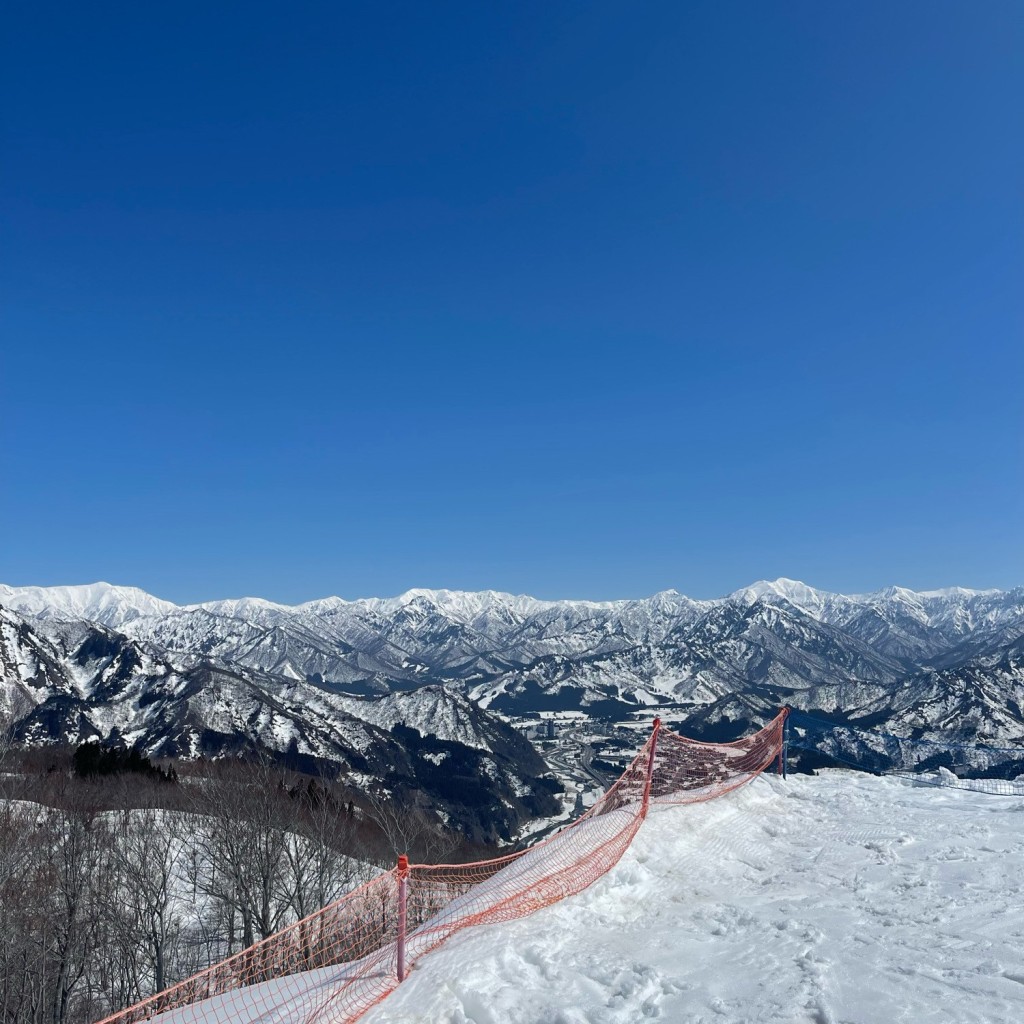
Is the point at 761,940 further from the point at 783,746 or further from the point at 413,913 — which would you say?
the point at 783,746

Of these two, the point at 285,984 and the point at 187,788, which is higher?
the point at 285,984

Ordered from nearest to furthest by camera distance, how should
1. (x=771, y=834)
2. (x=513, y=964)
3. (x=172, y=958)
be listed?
(x=513, y=964), (x=771, y=834), (x=172, y=958)

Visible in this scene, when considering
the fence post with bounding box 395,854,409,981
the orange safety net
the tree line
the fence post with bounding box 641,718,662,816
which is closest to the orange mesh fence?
the orange safety net

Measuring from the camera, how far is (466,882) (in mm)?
14242

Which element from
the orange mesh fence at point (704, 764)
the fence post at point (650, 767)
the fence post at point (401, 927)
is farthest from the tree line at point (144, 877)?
the fence post at point (401, 927)

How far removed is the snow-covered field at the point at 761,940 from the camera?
23.2 feet

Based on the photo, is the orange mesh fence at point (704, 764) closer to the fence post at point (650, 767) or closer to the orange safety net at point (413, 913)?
the orange safety net at point (413, 913)

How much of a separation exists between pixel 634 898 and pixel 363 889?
4.39 meters

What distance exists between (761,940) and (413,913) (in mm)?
8087

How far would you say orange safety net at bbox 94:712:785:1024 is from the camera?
27.5ft

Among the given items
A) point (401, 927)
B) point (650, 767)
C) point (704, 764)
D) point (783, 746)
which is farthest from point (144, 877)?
point (401, 927)

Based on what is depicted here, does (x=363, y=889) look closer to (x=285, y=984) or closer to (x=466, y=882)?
(x=285, y=984)

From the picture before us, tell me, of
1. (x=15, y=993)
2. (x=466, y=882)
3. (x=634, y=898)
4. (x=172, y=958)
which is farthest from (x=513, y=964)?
(x=172, y=958)

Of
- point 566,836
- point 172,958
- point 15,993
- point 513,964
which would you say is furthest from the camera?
point 172,958
